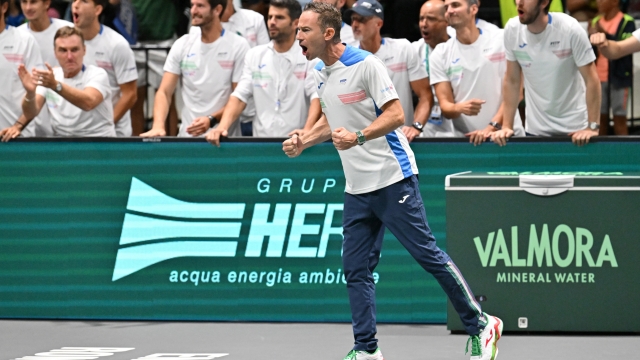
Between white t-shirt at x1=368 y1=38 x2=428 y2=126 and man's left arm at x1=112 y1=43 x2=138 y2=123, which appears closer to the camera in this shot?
white t-shirt at x1=368 y1=38 x2=428 y2=126

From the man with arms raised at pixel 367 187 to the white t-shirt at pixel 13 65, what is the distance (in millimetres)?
3859

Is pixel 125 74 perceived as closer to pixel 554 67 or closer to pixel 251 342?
pixel 251 342

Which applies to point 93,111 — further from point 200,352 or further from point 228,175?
point 200,352

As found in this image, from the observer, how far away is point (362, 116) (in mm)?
6621

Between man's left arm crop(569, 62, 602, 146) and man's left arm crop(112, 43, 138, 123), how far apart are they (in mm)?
4057

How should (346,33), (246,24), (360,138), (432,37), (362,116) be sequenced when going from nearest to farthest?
(360,138) → (362,116) → (432,37) → (346,33) → (246,24)

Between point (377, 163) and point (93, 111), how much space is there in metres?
3.44

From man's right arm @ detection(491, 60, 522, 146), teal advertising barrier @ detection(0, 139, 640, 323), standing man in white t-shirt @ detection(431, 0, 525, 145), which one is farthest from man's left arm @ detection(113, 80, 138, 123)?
man's right arm @ detection(491, 60, 522, 146)

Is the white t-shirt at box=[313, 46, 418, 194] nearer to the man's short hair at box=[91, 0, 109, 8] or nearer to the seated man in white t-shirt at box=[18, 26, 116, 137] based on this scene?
the seated man in white t-shirt at box=[18, 26, 116, 137]

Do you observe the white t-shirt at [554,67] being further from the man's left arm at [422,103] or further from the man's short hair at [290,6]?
the man's short hair at [290,6]

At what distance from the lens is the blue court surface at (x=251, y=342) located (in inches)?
Result: 283

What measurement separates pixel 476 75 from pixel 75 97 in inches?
131

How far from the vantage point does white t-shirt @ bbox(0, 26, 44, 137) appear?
955cm

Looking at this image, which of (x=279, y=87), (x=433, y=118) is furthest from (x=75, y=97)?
(x=433, y=118)
